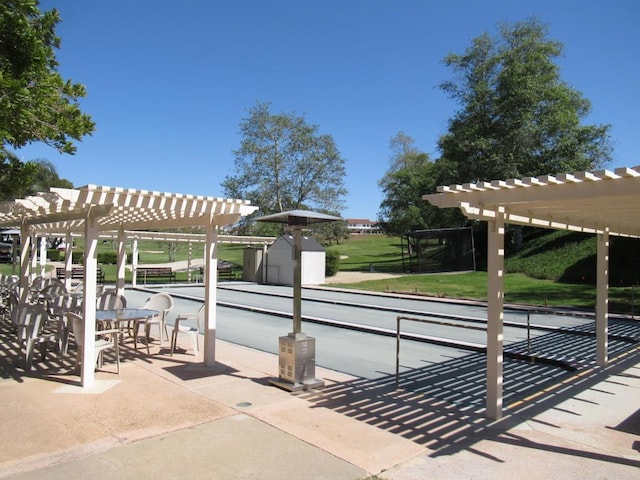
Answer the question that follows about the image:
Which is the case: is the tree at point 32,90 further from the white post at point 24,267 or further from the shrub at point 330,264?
the shrub at point 330,264

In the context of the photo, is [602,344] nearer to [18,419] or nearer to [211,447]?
[211,447]

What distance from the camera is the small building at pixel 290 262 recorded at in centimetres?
2364

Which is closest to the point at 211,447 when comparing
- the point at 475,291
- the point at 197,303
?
the point at 197,303

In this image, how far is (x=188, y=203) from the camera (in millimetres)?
6160

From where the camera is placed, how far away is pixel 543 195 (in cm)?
425

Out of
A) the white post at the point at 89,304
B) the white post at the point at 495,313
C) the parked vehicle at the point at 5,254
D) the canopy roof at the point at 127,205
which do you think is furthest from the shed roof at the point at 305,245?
the parked vehicle at the point at 5,254

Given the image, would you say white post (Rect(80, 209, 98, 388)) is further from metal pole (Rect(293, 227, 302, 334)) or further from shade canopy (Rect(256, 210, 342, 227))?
metal pole (Rect(293, 227, 302, 334))

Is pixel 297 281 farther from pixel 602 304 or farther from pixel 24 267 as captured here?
pixel 24 267

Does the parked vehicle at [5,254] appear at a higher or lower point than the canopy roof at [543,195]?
lower

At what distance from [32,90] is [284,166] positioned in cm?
2813

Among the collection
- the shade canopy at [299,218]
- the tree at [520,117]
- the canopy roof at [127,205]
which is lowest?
the shade canopy at [299,218]

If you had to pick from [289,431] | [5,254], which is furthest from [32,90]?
[5,254]

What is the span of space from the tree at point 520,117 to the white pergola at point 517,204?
21.4m

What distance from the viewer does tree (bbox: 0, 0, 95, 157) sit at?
7000mm
